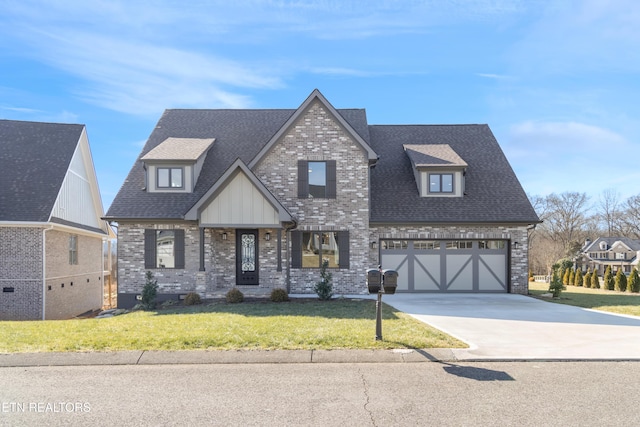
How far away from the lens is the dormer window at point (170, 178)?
61.3 ft

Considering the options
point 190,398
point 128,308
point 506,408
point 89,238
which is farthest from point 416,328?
point 89,238

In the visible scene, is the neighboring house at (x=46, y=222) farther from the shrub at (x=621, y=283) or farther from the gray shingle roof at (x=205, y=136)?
the shrub at (x=621, y=283)

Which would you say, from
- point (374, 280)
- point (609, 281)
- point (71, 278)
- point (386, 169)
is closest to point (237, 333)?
point (374, 280)

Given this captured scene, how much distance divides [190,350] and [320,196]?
10.9 meters

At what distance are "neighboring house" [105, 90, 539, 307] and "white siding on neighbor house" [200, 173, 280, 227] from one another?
115 cm

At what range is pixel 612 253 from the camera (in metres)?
59.1

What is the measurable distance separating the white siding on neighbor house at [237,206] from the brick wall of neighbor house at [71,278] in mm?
7253

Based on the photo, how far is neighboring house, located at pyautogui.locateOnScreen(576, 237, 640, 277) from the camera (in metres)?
57.6

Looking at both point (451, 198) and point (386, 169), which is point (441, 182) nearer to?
point (451, 198)

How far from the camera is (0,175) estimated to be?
18.6m

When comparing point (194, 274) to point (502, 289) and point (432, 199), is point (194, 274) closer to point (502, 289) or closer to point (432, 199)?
point (432, 199)

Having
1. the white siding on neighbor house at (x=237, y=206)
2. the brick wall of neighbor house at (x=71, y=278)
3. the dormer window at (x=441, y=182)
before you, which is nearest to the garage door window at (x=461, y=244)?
the dormer window at (x=441, y=182)

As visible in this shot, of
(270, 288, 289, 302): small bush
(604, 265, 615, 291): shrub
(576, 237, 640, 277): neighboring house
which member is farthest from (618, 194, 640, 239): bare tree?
(270, 288, 289, 302): small bush

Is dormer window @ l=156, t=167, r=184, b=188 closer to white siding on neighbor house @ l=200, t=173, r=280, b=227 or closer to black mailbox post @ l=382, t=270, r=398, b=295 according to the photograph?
white siding on neighbor house @ l=200, t=173, r=280, b=227
